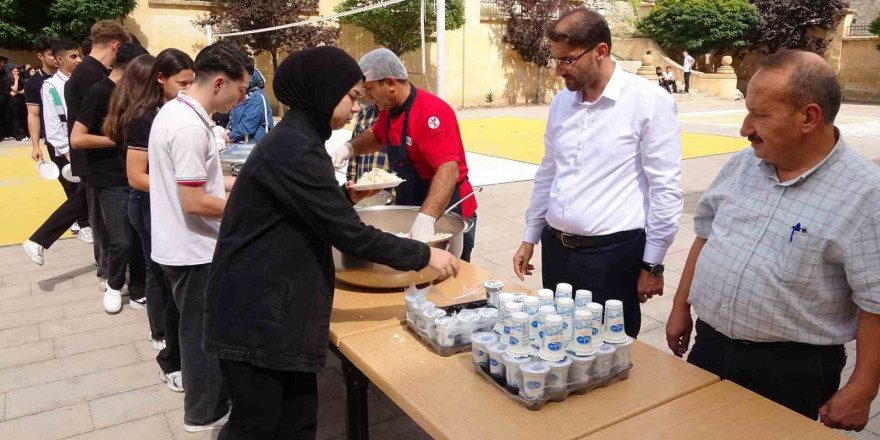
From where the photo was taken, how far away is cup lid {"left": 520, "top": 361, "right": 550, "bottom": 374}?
1612 millimetres

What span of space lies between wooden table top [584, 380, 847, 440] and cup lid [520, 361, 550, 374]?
0.63 ft

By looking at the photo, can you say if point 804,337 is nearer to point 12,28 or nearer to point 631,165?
point 631,165

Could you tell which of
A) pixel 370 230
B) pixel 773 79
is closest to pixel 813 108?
pixel 773 79

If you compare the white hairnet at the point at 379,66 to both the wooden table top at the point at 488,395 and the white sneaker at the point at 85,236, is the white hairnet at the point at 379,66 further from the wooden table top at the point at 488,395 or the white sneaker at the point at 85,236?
the white sneaker at the point at 85,236

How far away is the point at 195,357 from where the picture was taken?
2.88 m

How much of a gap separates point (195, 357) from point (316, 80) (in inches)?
65.9

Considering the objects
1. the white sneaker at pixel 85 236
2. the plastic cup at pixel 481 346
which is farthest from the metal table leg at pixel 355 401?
the white sneaker at pixel 85 236

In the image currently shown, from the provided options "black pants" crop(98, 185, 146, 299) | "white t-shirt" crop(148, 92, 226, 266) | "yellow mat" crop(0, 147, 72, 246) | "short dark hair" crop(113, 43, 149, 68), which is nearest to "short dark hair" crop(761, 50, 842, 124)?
"white t-shirt" crop(148, 92, 226, 266)

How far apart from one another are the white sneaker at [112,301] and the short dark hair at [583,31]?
3.67 meters

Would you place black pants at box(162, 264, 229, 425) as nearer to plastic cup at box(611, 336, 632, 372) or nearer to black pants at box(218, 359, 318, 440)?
black pants at box(218, 359, 318, 440)

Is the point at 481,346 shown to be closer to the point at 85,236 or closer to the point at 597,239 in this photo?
the point at 597,239

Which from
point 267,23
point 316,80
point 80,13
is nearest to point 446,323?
point 316,80

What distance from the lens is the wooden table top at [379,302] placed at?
2.22 metres

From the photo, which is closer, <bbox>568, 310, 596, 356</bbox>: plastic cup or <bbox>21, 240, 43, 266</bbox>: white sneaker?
<bbox>568, 310, 596, 356</bbox>: plastic cup
